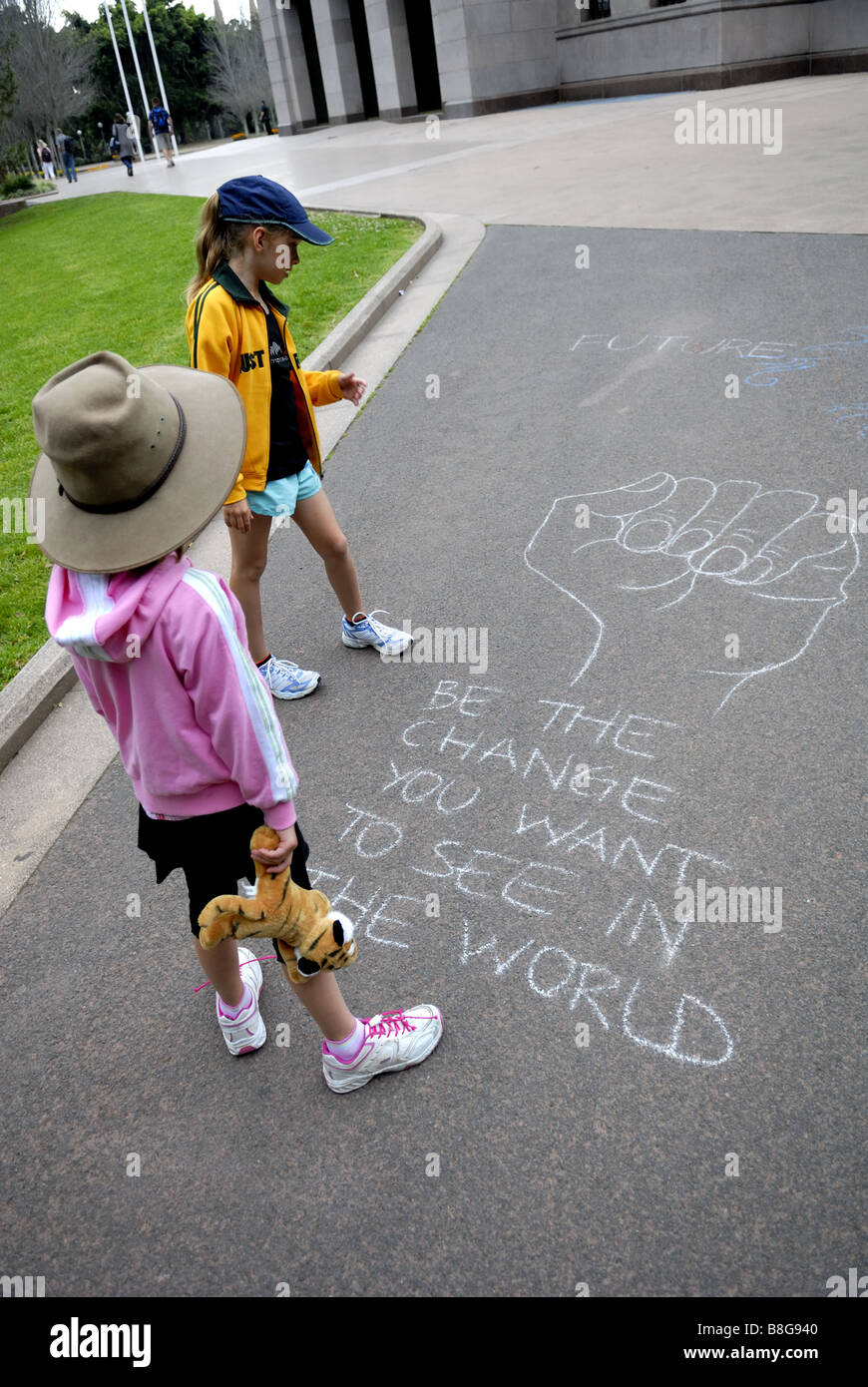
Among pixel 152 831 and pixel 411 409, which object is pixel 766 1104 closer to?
pixel 152 831

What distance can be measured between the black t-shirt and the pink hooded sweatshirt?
184cm

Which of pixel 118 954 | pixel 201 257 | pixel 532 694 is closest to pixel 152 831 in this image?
pixel 118 954

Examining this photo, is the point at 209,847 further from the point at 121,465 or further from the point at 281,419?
the point at 281,419

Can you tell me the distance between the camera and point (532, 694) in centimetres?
388

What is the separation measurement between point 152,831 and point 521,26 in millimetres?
26580

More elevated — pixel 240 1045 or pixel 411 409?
pixel 411 409

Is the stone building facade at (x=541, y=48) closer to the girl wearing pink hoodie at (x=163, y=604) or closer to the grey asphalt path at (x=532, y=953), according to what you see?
the grey asphalt path at (x=532, y=953)

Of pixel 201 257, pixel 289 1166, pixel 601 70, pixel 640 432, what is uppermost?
pixel 601 70

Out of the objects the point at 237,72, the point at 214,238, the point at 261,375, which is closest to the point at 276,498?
the point at 261,375

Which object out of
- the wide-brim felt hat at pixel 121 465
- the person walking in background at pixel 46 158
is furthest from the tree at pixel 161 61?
Answer: the wide-brim felt hat at pixel 121 465

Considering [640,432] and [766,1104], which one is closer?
[766,1104]

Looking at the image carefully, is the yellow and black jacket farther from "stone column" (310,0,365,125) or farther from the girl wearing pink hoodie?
"stone column" (310,0,365,125)

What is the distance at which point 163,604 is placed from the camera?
6.13 feet

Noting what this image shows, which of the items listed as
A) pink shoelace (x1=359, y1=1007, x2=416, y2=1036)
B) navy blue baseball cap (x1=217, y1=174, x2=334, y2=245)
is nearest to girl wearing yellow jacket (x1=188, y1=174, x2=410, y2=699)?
navy blue baseball cap (x1=217, y1=174, x2=334, y2=245)
